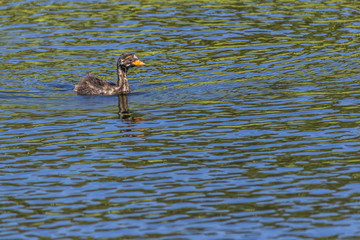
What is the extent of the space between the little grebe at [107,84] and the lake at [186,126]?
35cm

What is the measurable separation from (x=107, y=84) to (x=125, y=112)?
9.95ft

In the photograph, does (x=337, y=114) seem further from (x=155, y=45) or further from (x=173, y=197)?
(x=155, y=45)

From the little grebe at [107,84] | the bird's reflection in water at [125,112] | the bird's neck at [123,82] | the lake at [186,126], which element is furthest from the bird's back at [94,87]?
the bird's reflection in water at [125,112]

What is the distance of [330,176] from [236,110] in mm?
5687

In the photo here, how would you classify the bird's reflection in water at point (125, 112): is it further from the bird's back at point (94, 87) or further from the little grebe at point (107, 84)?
the bird's back at point (94, 87)

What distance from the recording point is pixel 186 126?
18.2 metres

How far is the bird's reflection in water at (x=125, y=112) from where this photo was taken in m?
19.3

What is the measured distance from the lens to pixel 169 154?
1595 centimetres

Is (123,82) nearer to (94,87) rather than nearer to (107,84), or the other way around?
(107,84)

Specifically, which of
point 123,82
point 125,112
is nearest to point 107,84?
point 123,82

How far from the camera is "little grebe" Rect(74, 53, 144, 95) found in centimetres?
2284

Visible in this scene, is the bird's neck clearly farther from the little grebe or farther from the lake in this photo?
the lake

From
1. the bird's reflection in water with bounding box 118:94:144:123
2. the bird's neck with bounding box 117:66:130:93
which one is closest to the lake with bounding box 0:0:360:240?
the bird's reflection in water with bounding box 118:94:144:123

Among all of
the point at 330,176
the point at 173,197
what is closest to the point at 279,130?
the point at 330,176
